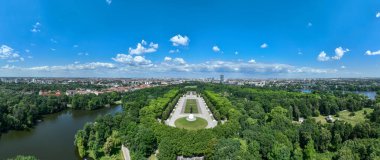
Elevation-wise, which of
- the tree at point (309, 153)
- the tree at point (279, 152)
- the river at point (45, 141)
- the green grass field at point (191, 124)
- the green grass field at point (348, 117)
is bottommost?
the river at point (45, 141)

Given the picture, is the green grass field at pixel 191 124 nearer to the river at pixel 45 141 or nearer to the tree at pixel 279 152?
the tree at pixel 279 152

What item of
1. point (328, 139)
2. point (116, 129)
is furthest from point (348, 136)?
point (116, 129)

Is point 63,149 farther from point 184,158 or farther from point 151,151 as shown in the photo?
point 184,158

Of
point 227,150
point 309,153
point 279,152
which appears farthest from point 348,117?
point 227,150

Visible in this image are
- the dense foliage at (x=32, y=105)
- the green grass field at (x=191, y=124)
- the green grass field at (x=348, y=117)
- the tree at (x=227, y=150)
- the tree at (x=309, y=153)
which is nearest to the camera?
the tree at (x=227, y=150)

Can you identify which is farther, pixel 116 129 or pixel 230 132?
pixel 116 129

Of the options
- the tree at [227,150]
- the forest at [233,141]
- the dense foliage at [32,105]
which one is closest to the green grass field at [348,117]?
the forest at [233,141]

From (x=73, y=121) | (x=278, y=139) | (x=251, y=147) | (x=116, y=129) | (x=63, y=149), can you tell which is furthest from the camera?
(x=73, y=121)
